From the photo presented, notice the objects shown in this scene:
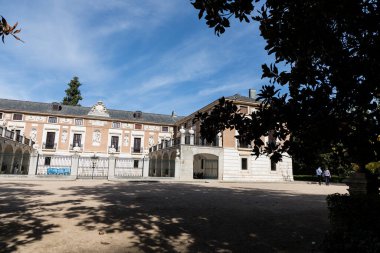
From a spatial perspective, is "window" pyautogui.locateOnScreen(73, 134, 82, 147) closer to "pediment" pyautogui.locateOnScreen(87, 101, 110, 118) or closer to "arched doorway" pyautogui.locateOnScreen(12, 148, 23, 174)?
"pediment" pyautogui.locateOnScreen(87, 101, 110, 118)

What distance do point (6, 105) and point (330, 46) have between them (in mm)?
41662

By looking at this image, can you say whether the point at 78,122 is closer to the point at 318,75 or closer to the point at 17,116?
the point at 17,116

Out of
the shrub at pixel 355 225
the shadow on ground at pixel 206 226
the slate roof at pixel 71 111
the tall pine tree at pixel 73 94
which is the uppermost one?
the tall pine tree at pixel 73 94

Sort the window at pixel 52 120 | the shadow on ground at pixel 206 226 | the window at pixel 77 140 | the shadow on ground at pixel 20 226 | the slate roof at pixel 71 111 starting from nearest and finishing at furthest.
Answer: the shadow on ground at pixel 20 226
the shadow on ground at pixel 206 226
the slate roof at pixel 71 111
the window at pixel 52 120
the window at pixel 77 140

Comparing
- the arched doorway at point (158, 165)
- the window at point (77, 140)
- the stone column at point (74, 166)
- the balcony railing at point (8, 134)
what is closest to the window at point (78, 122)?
the window at point (77, 140)

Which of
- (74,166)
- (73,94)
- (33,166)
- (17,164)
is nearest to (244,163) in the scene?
(74,166)

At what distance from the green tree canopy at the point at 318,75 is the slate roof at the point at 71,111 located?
A: 36544 mm

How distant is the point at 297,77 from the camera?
3.54 meters

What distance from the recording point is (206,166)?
3067 centimetres

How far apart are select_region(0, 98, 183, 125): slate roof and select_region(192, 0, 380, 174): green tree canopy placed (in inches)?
1439

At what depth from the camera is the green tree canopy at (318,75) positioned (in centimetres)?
315

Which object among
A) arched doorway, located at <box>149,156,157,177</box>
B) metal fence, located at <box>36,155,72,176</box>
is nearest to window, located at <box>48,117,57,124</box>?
metal fence, located at <box>36,155,72,176</box>

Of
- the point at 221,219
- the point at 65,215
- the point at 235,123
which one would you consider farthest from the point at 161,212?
the point at 235,123

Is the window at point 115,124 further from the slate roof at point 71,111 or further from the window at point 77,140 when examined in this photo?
the window at point 77,140
